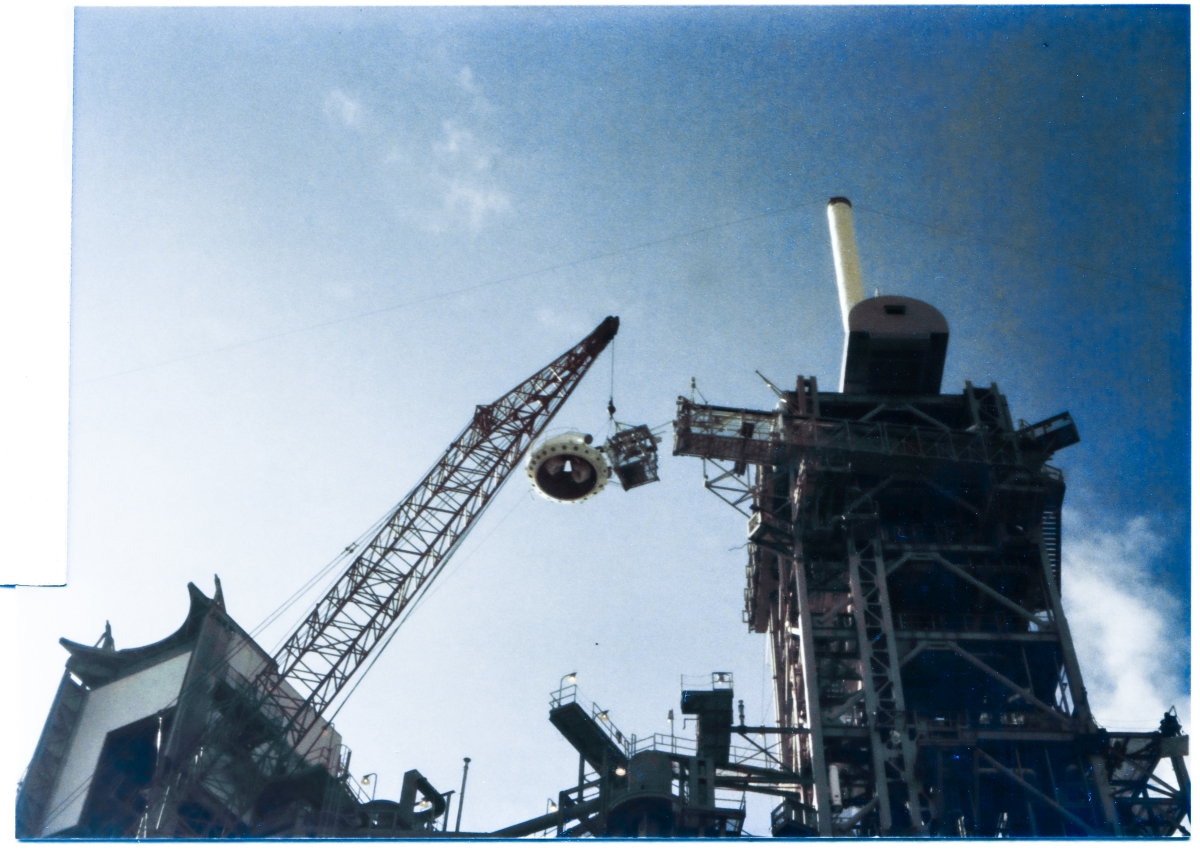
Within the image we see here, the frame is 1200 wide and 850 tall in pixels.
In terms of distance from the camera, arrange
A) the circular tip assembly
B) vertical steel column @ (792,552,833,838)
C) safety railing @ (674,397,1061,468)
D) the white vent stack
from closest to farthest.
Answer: vertical steel column @ (792,552,833,838) < the circular tip assembly < safety railing @ (674,397,1061,468) < the white vent stack

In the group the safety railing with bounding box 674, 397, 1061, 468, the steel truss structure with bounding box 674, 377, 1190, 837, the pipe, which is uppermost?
the safety railing with bounding box 674, 397, 1061, 468

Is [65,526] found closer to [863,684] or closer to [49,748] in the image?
[49,748]

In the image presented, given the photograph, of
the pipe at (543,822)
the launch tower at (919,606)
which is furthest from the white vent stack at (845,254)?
the pipe at (543,822)

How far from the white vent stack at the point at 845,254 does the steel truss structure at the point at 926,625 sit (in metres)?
8.87

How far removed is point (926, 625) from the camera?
195 feet

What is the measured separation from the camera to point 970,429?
61531 mm

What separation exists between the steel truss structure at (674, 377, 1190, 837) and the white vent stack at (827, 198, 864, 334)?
887cm

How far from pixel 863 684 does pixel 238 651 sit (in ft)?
94.7

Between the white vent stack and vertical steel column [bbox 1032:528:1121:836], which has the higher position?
the white vent stack

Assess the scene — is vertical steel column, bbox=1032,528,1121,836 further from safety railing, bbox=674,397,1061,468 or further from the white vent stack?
the white vent stack

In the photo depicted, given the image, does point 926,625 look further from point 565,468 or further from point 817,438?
point 565,468

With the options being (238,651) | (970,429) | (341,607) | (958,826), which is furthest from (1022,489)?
(238,651)

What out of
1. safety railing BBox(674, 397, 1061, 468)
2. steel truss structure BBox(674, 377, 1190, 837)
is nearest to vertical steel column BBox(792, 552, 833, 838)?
steel truss structure BBox(674, 377, 1190, 837)

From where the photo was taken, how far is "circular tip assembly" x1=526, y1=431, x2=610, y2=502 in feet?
177
